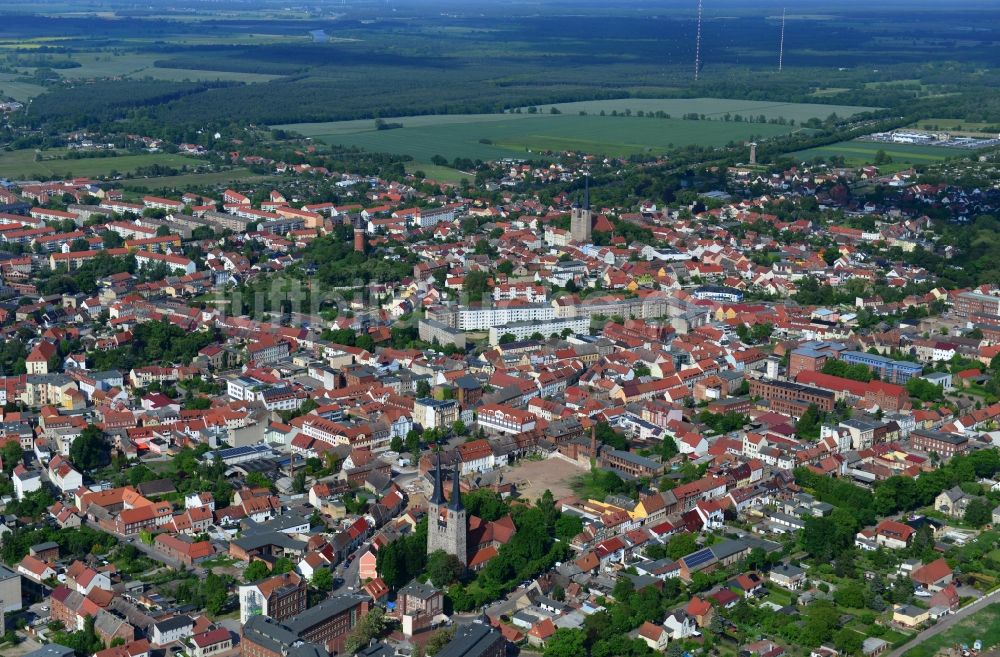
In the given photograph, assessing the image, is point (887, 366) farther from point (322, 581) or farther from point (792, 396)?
point (322, 581)

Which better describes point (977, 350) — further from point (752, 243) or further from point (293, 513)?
point (293, 513)

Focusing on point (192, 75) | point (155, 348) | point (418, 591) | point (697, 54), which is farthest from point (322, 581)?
point (697, 54)

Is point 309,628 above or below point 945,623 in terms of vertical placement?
above

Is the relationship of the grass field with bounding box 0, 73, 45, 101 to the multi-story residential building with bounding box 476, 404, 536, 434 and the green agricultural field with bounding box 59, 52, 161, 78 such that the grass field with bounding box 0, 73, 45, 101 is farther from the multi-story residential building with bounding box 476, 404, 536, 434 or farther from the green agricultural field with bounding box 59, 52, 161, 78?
the multi-story residential building with bounding box 476, 404, 536, 434

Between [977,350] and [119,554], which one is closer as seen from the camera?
[119,554]

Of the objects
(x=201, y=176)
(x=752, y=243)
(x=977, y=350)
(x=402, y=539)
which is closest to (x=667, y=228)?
(x=752, y=243)

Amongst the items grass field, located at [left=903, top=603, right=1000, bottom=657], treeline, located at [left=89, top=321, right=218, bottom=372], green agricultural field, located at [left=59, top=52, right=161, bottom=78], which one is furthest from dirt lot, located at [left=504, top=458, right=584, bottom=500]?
green agricultural field, located at [left=59, top=52, right=161, bottom=78]
